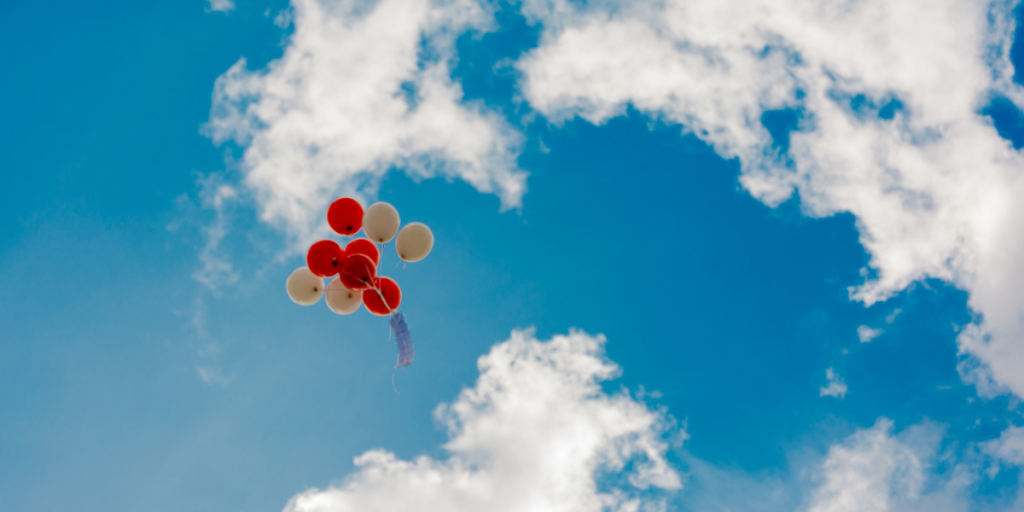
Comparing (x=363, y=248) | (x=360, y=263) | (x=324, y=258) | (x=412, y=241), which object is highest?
(x=412, y=241)

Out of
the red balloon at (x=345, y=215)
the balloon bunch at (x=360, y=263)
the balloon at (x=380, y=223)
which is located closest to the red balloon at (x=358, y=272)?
the balloon bunch at (x=360, y=263)

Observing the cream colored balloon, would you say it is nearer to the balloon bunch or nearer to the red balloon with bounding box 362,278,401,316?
the balloon bunch

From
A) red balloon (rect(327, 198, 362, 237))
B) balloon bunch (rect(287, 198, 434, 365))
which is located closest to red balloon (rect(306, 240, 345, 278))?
balloon bunch (rect(287, 198, 434, 365))

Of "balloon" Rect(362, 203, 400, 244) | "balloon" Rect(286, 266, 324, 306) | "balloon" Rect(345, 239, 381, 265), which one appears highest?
"balloon" Rect(362, 203, 400, 244)

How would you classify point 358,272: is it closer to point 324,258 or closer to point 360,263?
point 360,263

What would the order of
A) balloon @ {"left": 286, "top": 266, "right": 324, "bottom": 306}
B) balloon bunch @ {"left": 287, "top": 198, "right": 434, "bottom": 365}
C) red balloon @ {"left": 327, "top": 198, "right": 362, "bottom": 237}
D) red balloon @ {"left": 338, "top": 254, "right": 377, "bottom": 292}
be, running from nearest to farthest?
red balloon @ {"left": 338, "top": 254, "right": 377, "bottom": 292} → balloon bunch @ {"left": 287, "top": 198, "right": 434, "bottom": 365} → balloon @ {"left": 286, "top": 266, "right": 324, "bottom": 306} → red balloon @ {"left": 327, "top": 198, "right": 362, "bottom": 237}

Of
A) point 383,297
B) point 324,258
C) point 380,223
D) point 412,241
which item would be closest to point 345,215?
point 380,223

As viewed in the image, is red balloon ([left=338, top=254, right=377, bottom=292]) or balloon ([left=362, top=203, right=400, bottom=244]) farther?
balloon ([left=362, top=203, right=400, bottom=244])

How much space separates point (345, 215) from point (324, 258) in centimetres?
116

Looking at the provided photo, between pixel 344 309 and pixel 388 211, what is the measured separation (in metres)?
2.20

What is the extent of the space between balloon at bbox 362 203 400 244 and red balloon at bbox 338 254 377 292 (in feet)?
2.53

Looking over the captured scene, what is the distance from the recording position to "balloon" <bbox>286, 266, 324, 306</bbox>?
434 inches

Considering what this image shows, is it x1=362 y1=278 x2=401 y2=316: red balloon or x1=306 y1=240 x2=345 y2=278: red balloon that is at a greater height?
x1=306 y1=240 x2=345 y2=278: red balloon

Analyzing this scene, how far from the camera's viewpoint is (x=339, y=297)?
10898mm
